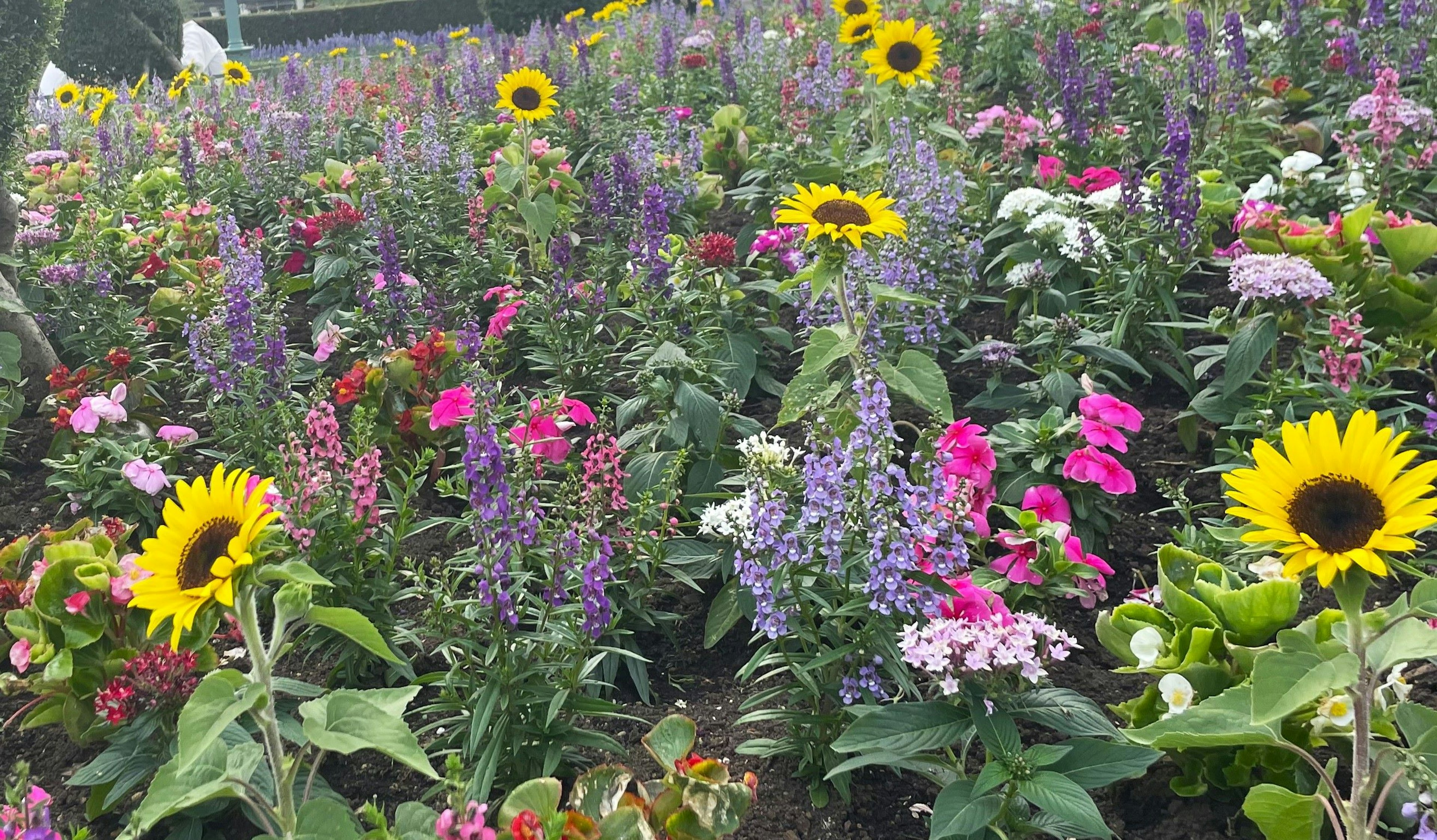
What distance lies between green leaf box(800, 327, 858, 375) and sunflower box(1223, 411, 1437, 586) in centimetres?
119

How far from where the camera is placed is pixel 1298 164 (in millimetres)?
4254

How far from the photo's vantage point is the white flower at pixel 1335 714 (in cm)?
190

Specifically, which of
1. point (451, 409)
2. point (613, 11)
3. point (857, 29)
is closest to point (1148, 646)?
Result: point (451, 409)

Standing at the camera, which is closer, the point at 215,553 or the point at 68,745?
the point at 215,553

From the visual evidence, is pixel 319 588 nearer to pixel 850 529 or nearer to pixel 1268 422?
pixel 850 529

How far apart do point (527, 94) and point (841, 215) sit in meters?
2.34

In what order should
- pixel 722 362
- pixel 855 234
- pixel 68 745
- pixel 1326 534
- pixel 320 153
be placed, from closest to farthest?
pixel 1326 534
pixel 68 745
pixel 855 234
pixel 722 362
pixel 320 153

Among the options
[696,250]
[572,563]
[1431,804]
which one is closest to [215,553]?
[572,563]

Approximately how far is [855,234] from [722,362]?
2.91 ft

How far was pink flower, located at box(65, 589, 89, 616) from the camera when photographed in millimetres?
2270

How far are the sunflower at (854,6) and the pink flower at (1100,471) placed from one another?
3300 mm

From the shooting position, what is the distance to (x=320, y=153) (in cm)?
641

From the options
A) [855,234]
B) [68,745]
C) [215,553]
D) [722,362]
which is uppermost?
[855,234]

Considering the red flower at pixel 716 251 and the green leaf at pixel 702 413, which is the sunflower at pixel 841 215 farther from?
the red flower at pixel 716 251
